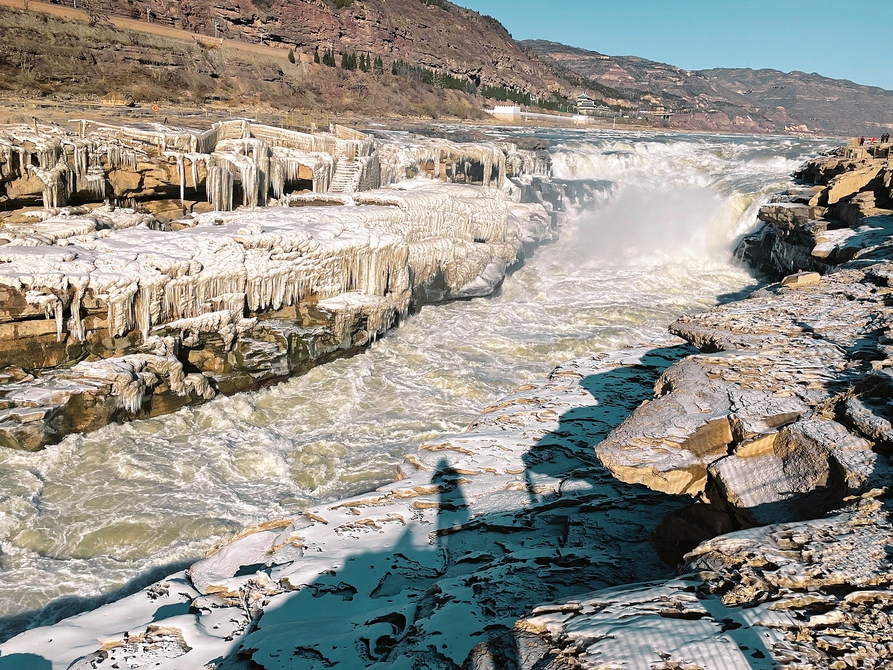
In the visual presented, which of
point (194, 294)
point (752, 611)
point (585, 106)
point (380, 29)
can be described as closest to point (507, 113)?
point (380, 29)

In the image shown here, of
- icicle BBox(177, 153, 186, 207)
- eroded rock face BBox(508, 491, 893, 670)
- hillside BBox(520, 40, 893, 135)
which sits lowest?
eroded rock face BBox(508, 491, 893, 670)

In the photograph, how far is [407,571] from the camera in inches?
187

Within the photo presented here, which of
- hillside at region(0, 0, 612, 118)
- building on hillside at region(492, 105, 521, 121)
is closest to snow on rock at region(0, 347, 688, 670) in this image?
hillside at region(0, 0, 612, 118)

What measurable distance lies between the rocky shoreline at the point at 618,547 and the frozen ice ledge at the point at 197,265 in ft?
13.8

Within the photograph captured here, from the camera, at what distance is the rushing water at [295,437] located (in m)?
6.73

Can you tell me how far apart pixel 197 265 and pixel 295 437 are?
3.07 meters

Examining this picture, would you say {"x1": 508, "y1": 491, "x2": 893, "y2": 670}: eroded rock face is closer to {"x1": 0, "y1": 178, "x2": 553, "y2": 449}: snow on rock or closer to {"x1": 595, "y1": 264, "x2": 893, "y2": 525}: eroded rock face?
{"x1": 595, "y1": 264, "x2": 893, "y2": 525}: eroded rock face

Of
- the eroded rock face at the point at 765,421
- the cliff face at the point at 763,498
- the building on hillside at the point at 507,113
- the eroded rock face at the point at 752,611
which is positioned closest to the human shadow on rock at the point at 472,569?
the eroded rock face at the point at 752,611

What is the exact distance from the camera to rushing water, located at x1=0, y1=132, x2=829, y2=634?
22.1 ft

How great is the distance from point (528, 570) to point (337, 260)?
8.01 m

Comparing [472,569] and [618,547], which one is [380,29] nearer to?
[472,569]

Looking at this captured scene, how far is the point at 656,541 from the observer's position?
14.0 ft

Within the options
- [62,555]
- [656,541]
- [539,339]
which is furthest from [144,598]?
[539,339]

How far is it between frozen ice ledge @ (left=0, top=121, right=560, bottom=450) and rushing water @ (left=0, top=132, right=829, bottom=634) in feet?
1.67
